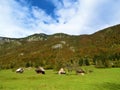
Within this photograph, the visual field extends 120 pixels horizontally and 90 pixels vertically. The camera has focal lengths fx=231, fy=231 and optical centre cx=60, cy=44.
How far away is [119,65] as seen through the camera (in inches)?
4840

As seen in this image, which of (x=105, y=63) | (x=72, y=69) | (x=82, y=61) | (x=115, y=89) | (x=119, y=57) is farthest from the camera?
(x=119, y=57)

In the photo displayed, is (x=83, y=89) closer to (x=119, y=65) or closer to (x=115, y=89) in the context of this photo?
(x=115, y=89)

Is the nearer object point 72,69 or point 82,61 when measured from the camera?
point 72,69

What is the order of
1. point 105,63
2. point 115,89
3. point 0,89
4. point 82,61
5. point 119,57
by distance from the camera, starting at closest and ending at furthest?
point 0,89
point 115,89
point 105,63
point 82,61
point 119,57

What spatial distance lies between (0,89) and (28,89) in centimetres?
389

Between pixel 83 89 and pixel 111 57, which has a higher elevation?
pixel 111 57

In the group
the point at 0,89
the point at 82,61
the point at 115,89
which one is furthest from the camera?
the point at 82,61

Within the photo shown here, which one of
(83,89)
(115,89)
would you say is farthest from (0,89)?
(115,89)

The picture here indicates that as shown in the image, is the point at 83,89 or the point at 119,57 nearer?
the point at 83,89

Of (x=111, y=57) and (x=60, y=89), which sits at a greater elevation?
(x=111, y=57)

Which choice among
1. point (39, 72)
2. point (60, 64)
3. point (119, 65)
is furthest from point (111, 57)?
point (39, 72)

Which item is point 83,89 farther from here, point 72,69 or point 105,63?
point 105,63

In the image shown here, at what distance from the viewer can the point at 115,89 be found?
34.9 meters

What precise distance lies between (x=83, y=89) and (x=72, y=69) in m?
62.5
